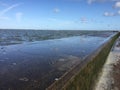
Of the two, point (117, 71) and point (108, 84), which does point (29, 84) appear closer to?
point (108, 84)

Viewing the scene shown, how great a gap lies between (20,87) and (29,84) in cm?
75

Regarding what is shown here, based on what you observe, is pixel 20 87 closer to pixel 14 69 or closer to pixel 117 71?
pixel 14 69

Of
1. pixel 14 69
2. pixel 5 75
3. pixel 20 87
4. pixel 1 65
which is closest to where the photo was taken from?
pixel 20 87

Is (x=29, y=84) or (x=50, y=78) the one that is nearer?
(x=29, y=84)

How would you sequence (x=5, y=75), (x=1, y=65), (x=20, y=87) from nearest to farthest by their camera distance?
(x=20, y=87) → (x=5, y=75) → (x=1, y=65)

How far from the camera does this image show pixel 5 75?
1482cm

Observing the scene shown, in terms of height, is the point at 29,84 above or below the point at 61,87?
below

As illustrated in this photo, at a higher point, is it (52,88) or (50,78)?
(52,88)


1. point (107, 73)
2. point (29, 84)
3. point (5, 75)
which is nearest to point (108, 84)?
point (107, 73)

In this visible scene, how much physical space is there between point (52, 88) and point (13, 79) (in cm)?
829

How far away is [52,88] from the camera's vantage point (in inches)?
247

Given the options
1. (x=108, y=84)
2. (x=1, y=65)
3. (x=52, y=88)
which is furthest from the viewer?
(x=1, y=65)

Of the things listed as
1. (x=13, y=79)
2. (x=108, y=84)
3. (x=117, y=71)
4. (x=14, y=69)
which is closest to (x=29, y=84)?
(x=13, y=79)

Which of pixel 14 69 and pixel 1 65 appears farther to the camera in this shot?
pixel 1 65
